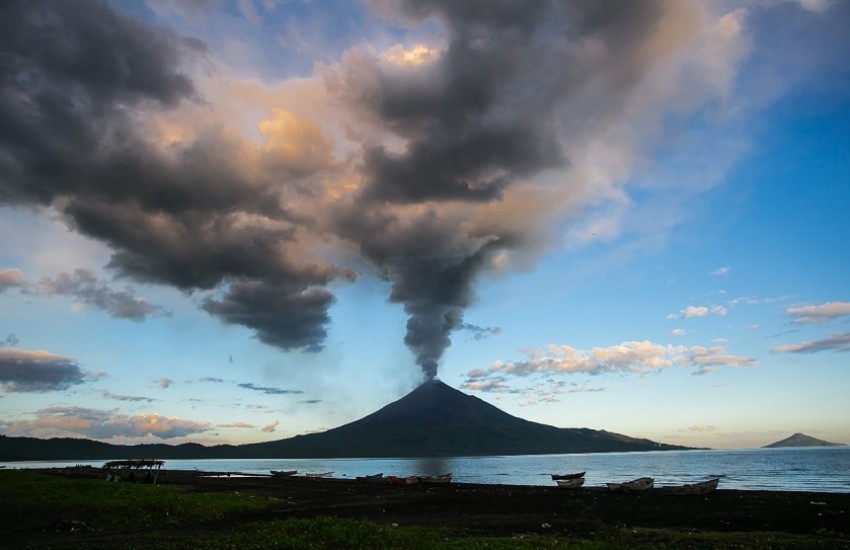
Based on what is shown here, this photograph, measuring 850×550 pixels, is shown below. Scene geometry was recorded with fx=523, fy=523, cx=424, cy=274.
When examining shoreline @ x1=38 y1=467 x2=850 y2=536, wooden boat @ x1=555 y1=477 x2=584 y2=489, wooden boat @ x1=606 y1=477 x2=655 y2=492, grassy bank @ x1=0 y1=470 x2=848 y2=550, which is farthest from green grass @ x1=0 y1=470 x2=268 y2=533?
wooden boat @ x1=555 y1=477 x2=584 y2=489

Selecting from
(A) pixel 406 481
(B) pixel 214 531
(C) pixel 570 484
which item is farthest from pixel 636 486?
(B) pixel 214 531

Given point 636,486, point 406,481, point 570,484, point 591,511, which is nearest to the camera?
point 591,511

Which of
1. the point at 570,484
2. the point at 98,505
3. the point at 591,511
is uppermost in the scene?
the point at 98,505

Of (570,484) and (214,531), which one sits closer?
(214,531)

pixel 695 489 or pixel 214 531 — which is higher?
pixel 214 531

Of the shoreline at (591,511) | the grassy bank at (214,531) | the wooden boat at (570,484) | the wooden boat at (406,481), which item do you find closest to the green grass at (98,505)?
the grassy bank at (214,531)

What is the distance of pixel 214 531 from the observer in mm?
26531

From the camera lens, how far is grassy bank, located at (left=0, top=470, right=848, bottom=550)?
856 inches

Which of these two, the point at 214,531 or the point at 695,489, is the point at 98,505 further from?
the point at 695,489

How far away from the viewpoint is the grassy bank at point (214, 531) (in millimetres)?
21734

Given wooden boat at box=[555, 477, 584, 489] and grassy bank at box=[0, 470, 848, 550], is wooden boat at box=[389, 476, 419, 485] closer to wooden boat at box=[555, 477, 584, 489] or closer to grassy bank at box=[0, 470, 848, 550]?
wooden boat at box=[555, 477, 584, 489]

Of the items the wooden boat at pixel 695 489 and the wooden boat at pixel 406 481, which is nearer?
the wooden boat at pixel 695 489

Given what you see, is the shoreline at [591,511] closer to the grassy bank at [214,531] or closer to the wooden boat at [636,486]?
the wooden boat at [636,486]

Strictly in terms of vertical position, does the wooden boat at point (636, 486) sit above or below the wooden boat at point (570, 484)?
above
